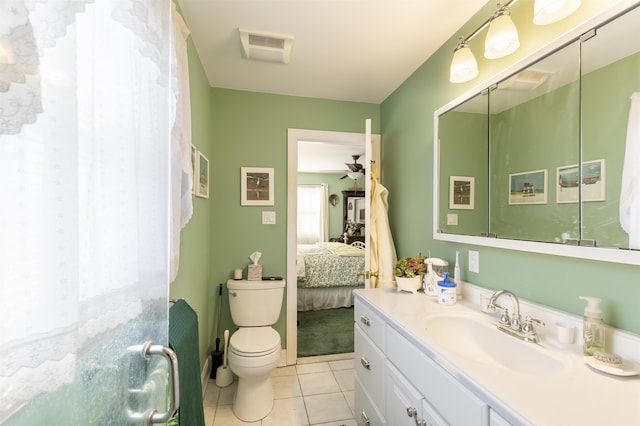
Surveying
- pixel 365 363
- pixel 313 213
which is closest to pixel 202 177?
pixel 365 363

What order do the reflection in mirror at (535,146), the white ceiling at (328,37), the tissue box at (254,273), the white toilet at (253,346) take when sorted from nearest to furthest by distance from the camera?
the reflection in mirror at (535,146) → the white ceiling at (328,37) → the white toilet at (253,346) → the tissue box at (254,273)

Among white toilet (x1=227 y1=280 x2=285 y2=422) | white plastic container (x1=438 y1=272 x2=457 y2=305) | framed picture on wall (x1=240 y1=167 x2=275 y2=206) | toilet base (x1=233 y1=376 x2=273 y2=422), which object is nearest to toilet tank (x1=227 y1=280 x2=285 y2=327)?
white toilet (x1=227 y1=280 x2=285 y2=422)

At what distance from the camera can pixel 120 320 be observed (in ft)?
1.88

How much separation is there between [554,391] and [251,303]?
1.97 metres

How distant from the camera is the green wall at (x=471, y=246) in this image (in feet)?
3.15

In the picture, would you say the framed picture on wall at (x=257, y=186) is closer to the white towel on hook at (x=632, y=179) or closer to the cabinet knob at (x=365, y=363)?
the cabinet knob at (x=365, y=363)

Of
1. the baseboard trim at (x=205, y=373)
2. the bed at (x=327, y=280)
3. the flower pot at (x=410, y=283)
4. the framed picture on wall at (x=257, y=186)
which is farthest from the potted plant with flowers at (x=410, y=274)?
the bed at (x=327, y=280)

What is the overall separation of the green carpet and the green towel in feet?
4.98

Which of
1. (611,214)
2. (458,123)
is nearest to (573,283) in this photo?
(611,214)

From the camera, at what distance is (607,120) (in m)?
0.93

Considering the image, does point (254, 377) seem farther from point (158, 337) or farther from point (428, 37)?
point (428, 37)

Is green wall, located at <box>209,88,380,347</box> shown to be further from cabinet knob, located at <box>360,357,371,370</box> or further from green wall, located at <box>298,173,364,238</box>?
green wall, located at <box>298,173,364,238</box>

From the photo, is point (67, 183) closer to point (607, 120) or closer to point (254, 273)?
point (607, 120)

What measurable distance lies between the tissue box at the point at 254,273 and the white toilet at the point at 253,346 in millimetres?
71
